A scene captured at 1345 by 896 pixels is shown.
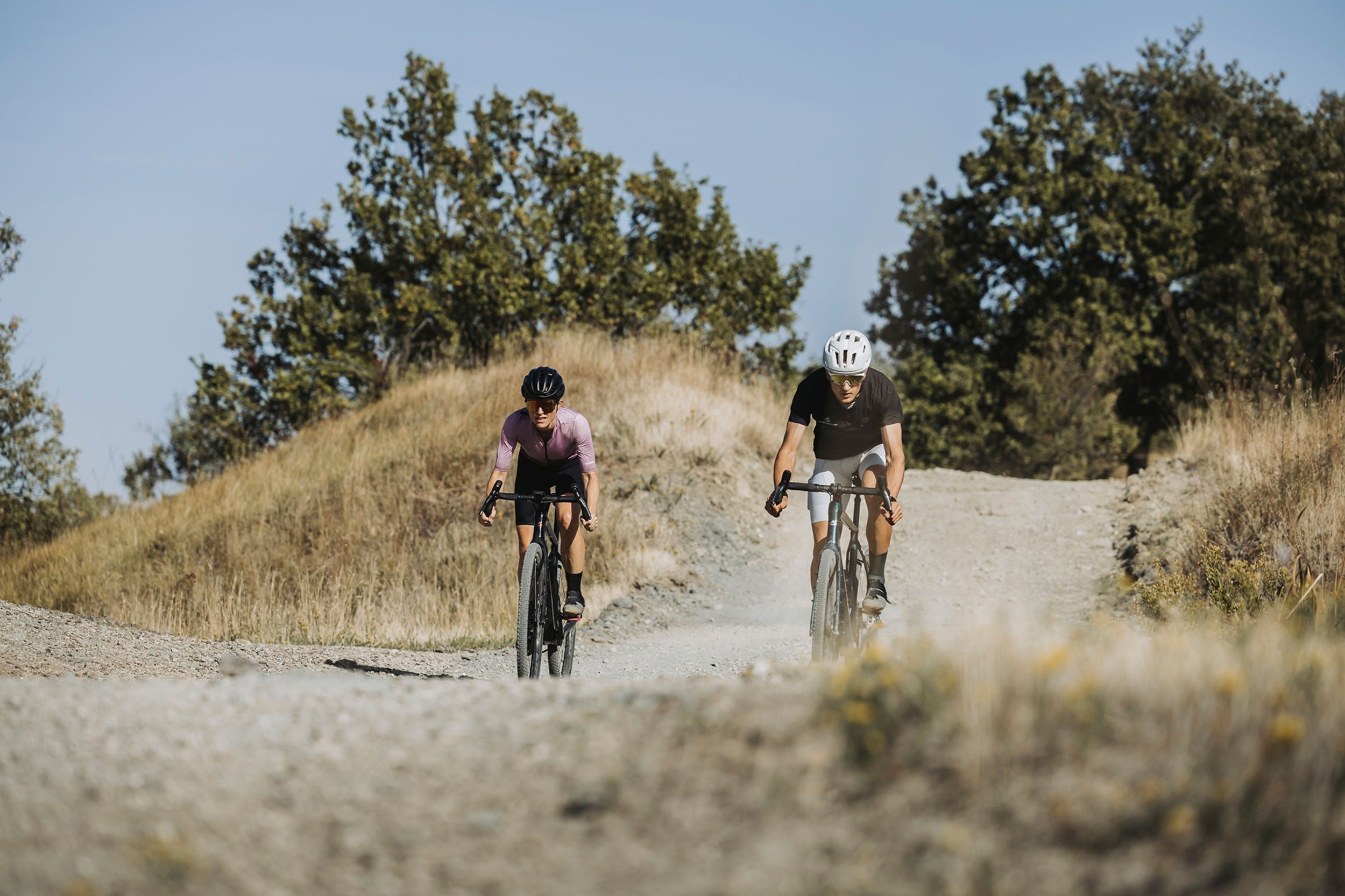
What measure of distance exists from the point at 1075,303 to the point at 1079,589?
2006cm

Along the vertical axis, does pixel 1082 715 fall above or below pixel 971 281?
below

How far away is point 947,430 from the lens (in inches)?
1226

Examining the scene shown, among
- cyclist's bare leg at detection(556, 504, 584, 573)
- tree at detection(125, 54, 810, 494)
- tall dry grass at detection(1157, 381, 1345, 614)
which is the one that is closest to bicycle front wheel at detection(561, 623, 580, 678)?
cyclist's bare leg at detection(556, 504, 584, 573)

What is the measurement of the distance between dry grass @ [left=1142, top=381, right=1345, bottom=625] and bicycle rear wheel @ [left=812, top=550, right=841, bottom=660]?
3155 millimetres

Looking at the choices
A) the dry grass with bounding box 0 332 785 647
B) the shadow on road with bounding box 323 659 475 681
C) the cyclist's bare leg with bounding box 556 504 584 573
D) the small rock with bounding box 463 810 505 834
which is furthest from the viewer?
the dry grass with bounding box 0 332 785 647

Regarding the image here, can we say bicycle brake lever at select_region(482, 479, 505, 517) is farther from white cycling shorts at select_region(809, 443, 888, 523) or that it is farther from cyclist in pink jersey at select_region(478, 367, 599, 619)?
white cycling shorts at select_region(809, 443, 888, 523)

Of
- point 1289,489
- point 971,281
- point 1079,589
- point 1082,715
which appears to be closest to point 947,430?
point 971,281

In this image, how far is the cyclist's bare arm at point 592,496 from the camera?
23.2ft

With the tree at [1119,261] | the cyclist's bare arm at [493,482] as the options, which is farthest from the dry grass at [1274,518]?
the tree at [1119,261]

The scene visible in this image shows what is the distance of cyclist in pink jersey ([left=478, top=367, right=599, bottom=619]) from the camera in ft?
23.3

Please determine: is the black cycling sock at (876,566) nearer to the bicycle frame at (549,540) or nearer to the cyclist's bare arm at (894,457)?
the cyclist's bare arm at (894,457)

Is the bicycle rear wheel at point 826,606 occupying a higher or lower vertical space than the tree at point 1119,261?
lower

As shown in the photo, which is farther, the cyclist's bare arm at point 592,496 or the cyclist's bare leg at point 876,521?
the cyclist's bare arm at point 592,496

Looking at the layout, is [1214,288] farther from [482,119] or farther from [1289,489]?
[1289,489]
